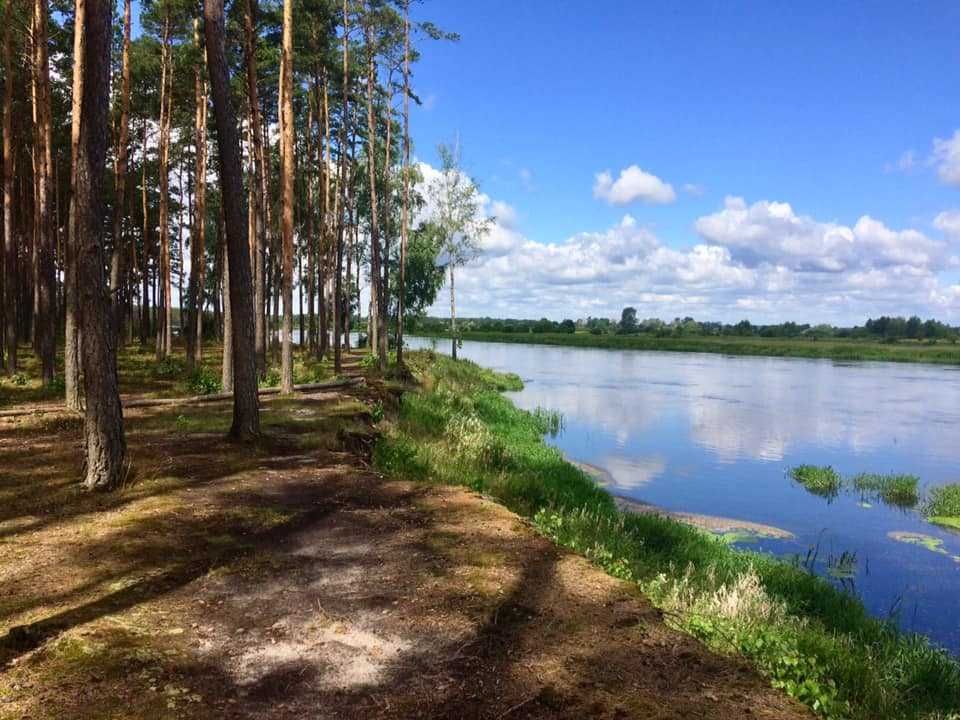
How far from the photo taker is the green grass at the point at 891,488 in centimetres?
1532

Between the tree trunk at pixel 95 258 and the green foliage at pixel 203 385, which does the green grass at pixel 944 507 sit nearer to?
the tree trunk at pixel 95 258

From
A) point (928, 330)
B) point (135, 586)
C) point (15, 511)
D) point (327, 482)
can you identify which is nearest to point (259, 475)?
point (327, 482)

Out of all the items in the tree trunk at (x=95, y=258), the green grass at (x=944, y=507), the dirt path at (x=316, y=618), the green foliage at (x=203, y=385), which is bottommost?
the green grass at (x=944, y=507)

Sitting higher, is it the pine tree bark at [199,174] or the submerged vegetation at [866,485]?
the pine tree bark at [199,174]

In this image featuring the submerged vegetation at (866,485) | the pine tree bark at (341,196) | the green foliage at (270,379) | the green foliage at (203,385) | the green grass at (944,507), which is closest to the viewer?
the green grass at (944,507)

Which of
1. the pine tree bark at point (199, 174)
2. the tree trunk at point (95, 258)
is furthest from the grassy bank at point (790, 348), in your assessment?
the tree trunk at point (95, 258)

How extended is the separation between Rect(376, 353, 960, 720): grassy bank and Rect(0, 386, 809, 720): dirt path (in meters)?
0.61

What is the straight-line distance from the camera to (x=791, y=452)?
20.7m

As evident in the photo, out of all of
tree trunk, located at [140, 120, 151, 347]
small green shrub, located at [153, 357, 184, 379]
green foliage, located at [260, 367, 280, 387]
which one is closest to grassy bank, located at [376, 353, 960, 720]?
green foliage, located at [260, 367, 280, 387]

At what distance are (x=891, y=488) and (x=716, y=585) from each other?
1061 centimetres

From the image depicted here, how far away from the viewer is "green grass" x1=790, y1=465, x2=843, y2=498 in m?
16.1

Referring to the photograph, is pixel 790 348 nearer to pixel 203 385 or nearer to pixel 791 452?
pixel 791 452

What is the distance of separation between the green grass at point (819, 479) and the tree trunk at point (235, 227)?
13.5 m

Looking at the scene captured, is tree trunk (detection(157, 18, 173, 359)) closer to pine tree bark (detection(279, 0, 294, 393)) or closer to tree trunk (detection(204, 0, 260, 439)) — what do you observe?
pine tree bark (detection(279, 0, 294, 393))
